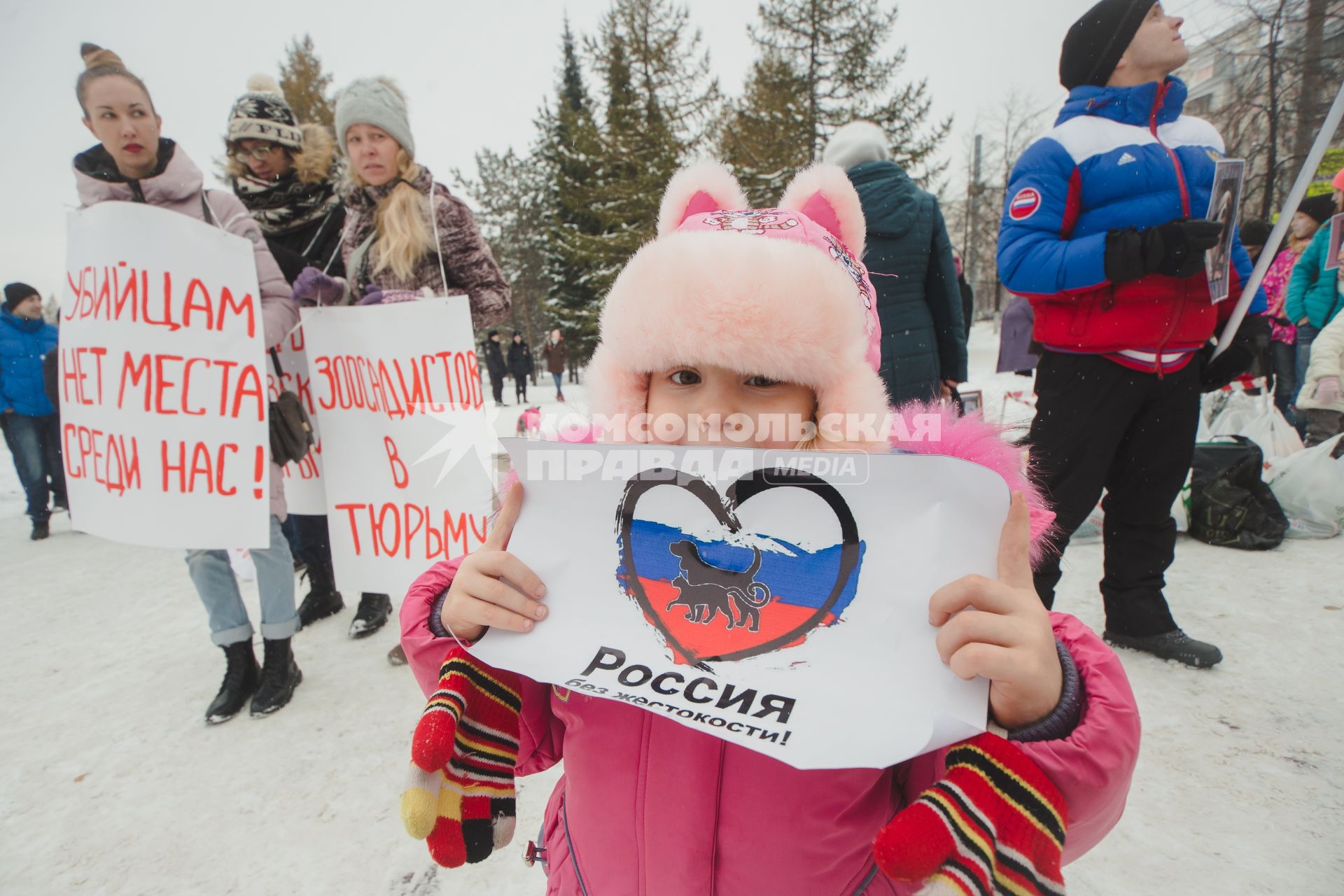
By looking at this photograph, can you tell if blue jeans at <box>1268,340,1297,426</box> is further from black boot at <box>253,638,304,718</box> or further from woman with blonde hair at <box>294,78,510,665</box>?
black boot at <box>253,638,304,718</box>

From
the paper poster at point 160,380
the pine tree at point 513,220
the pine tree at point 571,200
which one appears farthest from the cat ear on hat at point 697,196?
the pine tree at point 513,220

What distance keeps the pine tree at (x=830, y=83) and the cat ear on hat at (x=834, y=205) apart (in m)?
13.9

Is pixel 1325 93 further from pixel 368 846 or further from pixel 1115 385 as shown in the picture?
pixel 368 846

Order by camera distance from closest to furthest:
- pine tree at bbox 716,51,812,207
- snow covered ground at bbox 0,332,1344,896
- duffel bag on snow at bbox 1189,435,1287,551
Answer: snow covered ground at bbox 0,332,1344,896 → duffel bag on snow at bbox 1189,435,1287,551 → pine tree at bbox 716,51,812,207

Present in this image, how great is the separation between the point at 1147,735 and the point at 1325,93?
448 centimetres

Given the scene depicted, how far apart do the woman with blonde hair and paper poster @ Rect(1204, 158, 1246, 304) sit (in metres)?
2.46

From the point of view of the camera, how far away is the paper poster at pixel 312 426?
94.1 inches

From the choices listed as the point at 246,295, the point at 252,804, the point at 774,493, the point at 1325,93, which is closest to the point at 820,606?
the point at 774,493

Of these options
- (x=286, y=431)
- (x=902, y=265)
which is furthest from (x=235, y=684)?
(x=902, y=265)

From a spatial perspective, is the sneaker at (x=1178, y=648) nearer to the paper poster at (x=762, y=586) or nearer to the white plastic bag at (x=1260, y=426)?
the white plastic bag at (x=1260, y=426)

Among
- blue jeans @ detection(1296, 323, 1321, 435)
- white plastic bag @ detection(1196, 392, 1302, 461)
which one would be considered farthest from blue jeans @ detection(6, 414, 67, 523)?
blue jeans @ detection(1296, 323, 1321, 435)

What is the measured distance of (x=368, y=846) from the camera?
157cm

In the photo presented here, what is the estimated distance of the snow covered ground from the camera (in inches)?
56.8

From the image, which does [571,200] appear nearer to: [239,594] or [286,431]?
[286,431]
